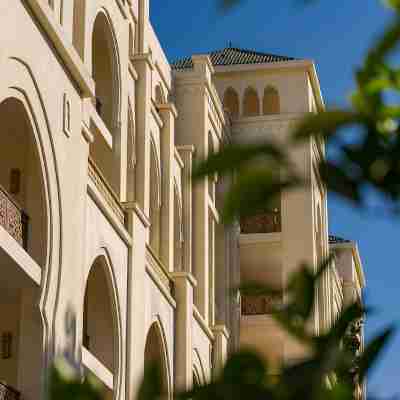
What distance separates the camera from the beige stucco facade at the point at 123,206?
1571 centimetres

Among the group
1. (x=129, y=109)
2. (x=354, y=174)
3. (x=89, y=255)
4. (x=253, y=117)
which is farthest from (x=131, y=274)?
(x=354, y=174)

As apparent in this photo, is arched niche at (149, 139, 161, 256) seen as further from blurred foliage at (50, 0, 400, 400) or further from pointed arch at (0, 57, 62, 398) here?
blurred foliage at (50, 0, 400, 400)

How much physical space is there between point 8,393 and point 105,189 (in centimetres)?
519

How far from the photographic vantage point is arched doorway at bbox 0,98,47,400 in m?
15.3

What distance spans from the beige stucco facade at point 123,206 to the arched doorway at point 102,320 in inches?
0.9

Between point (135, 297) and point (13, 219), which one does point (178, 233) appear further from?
point (13, 219)

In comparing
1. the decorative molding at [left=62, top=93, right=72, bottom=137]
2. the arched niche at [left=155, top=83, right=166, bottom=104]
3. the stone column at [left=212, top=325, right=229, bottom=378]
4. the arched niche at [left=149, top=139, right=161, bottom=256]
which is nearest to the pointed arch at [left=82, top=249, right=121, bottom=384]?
the decorative molding at [left=62, top=93, right=72, bottom=137]

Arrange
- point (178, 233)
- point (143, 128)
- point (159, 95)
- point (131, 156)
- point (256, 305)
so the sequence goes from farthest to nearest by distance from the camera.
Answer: point (256, 305) < point (159, 95) < point (178, 233) < point (143, 128) < point (131, 156)

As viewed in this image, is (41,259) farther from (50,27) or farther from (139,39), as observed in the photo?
(139,39)

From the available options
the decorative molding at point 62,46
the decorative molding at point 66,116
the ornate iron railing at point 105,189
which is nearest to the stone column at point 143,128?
the ornate iron railing at point 105,189

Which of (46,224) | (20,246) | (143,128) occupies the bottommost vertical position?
(20,246)

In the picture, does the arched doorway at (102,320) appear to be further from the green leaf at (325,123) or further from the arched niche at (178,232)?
the green leaf at (325,123)

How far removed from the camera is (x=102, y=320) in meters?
19.9

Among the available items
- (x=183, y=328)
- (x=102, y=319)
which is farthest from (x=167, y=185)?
(x=102, y=319)
